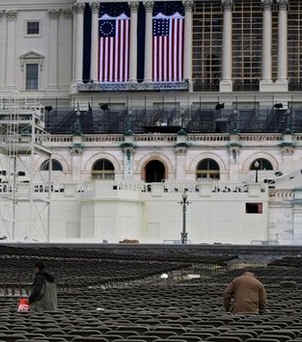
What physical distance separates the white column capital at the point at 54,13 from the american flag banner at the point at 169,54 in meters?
16.0

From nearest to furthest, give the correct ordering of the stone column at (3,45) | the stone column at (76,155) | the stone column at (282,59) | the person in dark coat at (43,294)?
the person in dark coat at (43,294) < the stone column at (76,155) < the stone column at (282,59) < the stone column at (3,45)

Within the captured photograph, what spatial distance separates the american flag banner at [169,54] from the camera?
13338cm

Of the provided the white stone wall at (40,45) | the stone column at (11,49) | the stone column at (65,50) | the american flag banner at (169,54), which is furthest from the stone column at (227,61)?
the stone column at (11,49)

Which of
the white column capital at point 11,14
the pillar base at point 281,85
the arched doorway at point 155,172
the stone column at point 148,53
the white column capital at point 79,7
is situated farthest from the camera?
the white column capital at point 11,14

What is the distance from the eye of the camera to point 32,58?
143 m

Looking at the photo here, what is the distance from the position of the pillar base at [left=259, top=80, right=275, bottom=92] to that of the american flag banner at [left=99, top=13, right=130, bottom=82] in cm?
1605

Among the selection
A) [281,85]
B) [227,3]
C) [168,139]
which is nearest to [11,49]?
[227,3]

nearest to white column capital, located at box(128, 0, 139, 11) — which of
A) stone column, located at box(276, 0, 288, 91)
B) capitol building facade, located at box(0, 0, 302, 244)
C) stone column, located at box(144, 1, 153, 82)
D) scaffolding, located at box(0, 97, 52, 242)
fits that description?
capitol building facade, located at box(0, 0, 302, 244)

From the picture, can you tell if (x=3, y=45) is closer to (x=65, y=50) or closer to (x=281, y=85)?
(x=65, y=50)

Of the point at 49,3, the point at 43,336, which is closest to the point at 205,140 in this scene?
the point at 49,3

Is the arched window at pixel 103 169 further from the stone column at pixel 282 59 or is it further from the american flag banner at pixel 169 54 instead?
the stone column at pixel 282 59

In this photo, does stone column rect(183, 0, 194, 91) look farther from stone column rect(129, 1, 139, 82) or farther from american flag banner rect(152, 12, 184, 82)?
stone column rect(129, 1, 139, 82)

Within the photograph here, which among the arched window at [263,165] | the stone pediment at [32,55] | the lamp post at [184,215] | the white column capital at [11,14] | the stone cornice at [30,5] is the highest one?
the stone cornice at [30,5]

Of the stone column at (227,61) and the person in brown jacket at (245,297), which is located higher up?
the stone column at (227,61)
